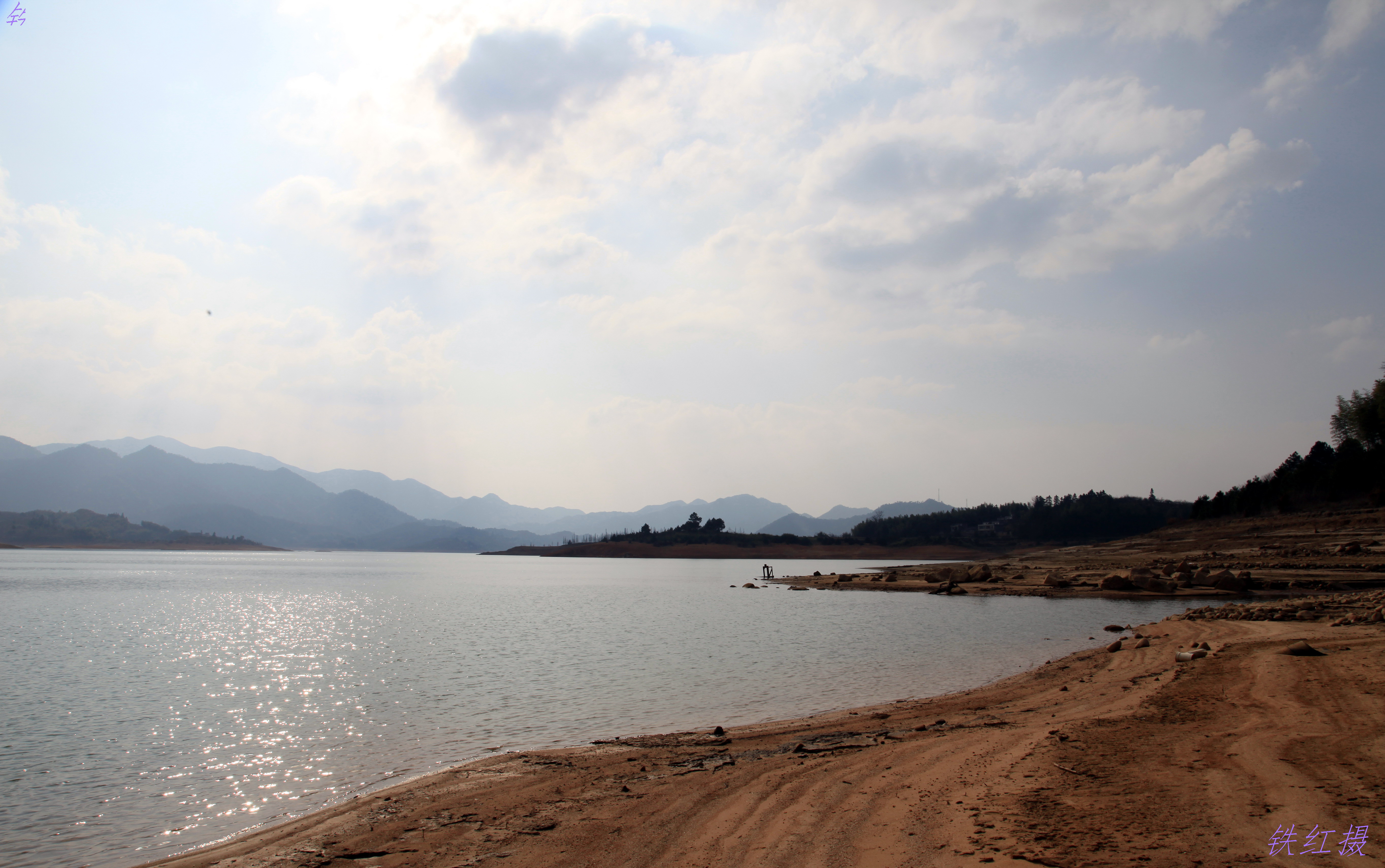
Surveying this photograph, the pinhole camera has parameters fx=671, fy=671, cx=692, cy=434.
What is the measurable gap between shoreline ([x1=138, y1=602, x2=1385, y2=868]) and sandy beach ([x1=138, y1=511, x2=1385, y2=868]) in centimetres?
3

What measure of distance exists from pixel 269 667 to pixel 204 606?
2930 cm

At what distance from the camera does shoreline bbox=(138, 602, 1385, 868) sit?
6129 millimetres

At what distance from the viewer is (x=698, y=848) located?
6773 millimetres

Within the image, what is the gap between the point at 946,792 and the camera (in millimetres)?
7766

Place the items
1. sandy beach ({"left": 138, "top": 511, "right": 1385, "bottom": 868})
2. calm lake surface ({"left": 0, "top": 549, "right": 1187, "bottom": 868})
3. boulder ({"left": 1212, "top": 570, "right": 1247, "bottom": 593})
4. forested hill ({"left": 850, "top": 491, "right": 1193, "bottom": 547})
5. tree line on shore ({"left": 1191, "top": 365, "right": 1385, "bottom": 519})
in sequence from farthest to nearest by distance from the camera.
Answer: forested hill ({"left": 850, "top": 491, "right": 1193, "bottom": 547}) < tree line on shore ({"left": 1191, "top": 365, "right": 1385, "bottom": 519}) < boulder ({"left": 1212, "top": 570, "right": 1247, "bottom": 593}) < calm lake surface ({"left": 0, "top": 549, "right": 1187, "bottom": 868}) < sandy beach ({"left": 138, "top": 511, "right": 1385, "bottom": 868})

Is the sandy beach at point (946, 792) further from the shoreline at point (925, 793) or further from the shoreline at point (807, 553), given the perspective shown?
the shoreline at point (807, 553)

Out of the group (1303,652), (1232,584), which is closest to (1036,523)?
(1232,584)

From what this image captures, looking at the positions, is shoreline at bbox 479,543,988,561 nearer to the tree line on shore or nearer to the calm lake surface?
the tree line on shore

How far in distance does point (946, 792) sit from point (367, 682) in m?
17.3

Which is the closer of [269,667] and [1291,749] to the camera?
[1291,749]

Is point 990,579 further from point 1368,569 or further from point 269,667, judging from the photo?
point 269,667

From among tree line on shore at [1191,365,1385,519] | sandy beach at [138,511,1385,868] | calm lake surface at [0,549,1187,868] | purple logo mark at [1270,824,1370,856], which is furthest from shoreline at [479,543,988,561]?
purple logo mark at [1270,824,1370,856]

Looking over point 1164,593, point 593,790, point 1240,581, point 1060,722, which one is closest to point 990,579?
point 1164,593

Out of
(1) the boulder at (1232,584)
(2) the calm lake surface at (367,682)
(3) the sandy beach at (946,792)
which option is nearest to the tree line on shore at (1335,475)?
(1) the boulder at (1232,584)
